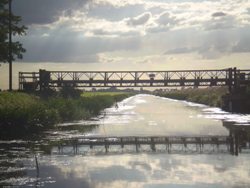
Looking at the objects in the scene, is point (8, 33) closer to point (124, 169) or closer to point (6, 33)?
point (6, 33)

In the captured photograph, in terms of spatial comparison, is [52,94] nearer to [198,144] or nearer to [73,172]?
[198,144]

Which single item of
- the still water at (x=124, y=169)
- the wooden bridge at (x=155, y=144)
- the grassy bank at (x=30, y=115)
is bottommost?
the wooden bridge at (x=155, y=144)

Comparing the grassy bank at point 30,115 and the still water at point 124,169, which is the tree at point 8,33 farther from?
the still water at point 124,169

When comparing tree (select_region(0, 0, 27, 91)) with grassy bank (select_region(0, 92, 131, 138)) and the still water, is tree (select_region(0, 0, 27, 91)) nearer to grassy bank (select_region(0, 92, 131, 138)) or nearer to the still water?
grassy bank (select_region(0, 92, 131, 138))

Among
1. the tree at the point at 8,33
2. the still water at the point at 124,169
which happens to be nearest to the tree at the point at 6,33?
the tree at the point at 8,33

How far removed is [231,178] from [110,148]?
41.0 ft

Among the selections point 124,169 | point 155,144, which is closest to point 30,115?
point 155,144

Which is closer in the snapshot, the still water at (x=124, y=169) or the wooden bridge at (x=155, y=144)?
the still water at (x=124, y=169)

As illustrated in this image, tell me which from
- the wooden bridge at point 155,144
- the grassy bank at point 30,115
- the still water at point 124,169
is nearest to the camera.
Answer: the still water at point 124,169

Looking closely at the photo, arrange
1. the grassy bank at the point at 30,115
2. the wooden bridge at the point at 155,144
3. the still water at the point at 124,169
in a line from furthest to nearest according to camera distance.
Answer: the grassy bank at the point at 30,115
the wooden bridge at the point at 155,144
the still water at the point at 124,169

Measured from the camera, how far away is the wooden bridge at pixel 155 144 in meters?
29.1

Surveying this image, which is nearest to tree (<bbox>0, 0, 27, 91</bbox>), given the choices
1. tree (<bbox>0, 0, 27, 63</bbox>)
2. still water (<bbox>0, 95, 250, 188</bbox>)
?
tree (<bbox>0, 0, 27, 63</bbox>)

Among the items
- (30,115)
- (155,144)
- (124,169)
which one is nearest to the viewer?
(124,169)

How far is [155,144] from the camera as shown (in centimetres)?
3209
